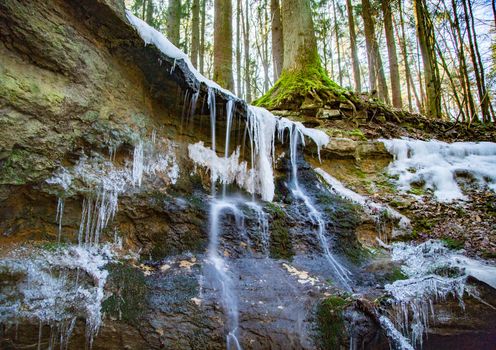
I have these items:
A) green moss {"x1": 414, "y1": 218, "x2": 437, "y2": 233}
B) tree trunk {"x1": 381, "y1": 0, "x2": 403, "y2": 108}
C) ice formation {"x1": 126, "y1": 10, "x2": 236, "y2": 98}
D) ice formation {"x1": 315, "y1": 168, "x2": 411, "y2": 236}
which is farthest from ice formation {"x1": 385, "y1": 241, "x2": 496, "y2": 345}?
tree trunk {"x1": 381, "y1": 0, "x2": 403, "y2": 108}

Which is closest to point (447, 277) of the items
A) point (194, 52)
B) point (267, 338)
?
point (267, 338)

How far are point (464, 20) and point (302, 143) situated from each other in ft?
22.3

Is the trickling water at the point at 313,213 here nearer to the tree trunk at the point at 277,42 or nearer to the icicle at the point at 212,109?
the icicle at the point at 212,109

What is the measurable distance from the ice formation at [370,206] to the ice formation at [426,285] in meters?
0.84

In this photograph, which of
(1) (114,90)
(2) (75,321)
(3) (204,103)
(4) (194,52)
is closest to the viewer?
(2) (75,321)

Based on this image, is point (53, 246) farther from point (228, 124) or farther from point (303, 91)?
point (303, 91)

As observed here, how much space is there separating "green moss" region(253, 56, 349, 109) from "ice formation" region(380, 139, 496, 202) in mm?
1995

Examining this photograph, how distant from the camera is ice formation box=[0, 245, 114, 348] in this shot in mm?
2668

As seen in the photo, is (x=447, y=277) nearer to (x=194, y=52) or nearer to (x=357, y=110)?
(x=357, y=110)

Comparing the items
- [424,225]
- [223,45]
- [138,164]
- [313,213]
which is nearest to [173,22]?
[223,45]

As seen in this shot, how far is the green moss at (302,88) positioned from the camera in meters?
7.86

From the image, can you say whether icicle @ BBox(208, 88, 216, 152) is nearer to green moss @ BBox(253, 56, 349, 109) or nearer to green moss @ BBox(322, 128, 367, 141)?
green moss @ BBox(322, 128, 367, 141)

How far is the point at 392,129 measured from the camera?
791cm

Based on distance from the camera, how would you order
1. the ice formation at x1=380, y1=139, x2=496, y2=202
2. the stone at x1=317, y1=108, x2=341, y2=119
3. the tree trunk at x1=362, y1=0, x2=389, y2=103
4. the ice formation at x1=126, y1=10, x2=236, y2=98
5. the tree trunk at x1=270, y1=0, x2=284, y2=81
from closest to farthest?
the ice formation at x1=126, y1=10, x2=236, y2=98, the ice formation at x1=380, y1=139, x2=496, y2=202, the stone at x1=317, y1=108, x2=341, y2=119, the tree trunk at x1=270, y1=0, x2=284, y2=81, the tree trunk at x1=362, y1=0, x2=389, y2=103
